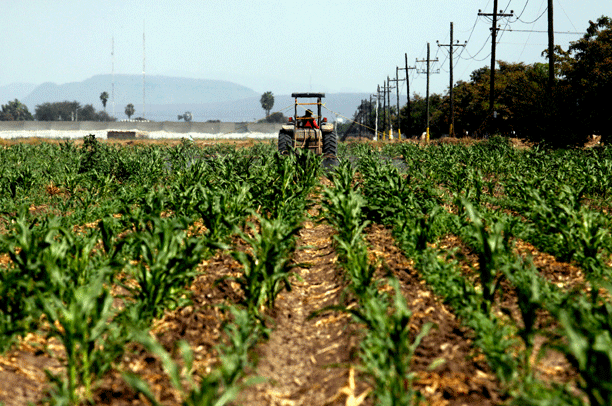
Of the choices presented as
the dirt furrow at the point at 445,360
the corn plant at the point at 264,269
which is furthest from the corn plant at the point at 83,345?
the dirt furrow at the point at 445,360

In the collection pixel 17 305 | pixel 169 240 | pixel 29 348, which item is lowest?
pixel 29 348

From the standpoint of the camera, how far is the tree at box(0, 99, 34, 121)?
14975 cm

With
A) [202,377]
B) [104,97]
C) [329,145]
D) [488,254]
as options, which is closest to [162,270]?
[202,377]

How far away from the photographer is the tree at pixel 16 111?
491ft

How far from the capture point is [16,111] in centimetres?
15250

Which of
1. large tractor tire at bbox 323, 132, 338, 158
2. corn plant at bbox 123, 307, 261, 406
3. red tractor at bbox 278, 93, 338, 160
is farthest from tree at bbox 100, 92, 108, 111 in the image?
corn plant at bbox 123, 307, 261, 406

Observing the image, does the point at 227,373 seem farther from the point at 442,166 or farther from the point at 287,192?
the point at 442,166

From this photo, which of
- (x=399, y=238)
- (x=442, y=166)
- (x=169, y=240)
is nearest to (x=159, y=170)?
(x=442, y=166)

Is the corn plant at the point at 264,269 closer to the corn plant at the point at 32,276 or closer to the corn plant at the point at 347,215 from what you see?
the corn plant at the point at 347,215

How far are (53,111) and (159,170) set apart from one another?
A: 526 ft

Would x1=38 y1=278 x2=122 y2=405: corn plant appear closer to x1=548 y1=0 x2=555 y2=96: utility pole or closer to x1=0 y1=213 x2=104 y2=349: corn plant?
x1=0 y1=213 x2=104 y2=349: corn plant

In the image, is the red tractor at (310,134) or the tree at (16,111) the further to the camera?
the tree at (16,111)

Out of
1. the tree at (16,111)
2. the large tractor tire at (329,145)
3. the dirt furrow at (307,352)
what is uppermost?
the tree at (16,111)

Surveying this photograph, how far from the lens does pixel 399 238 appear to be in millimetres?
6789
